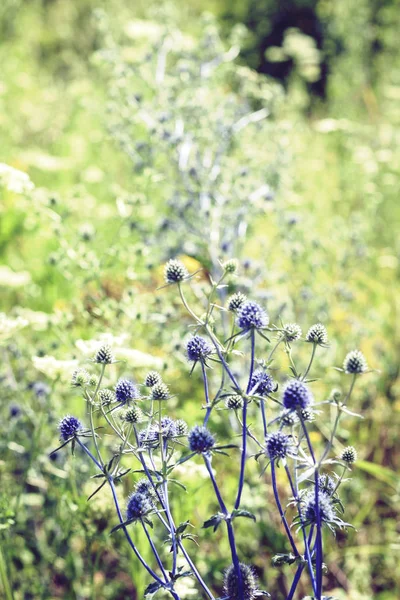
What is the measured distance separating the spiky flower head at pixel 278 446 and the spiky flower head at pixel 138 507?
275 millimetres

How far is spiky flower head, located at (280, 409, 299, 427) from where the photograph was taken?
3.75ft

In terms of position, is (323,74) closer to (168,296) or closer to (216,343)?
(168,296)

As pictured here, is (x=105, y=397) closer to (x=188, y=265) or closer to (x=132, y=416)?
(x=132, y=416)

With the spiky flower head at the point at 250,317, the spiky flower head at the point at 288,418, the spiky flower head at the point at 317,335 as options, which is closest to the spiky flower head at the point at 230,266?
the spiky flower head at the point at 250,317

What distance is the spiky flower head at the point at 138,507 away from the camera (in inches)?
48.1

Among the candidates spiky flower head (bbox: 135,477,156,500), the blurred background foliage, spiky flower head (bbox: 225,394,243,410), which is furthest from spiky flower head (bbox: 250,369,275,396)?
the blurred background foliage

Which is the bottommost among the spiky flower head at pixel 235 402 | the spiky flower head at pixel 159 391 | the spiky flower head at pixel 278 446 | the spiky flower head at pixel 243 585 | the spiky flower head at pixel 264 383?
the spiky flower head at pixel 243 585

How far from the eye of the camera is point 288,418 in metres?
1.19

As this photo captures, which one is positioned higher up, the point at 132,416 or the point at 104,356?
the point at 104,356

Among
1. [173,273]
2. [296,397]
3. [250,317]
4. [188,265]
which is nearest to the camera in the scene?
[296,397]

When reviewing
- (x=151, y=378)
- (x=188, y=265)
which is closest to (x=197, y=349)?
(x=151, y=378)

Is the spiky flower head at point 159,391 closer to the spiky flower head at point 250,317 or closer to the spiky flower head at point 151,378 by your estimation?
the spiky flower head at point 151,378

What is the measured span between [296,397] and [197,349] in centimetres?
29

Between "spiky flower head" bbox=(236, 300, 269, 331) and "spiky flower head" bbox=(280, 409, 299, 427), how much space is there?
0.18m
